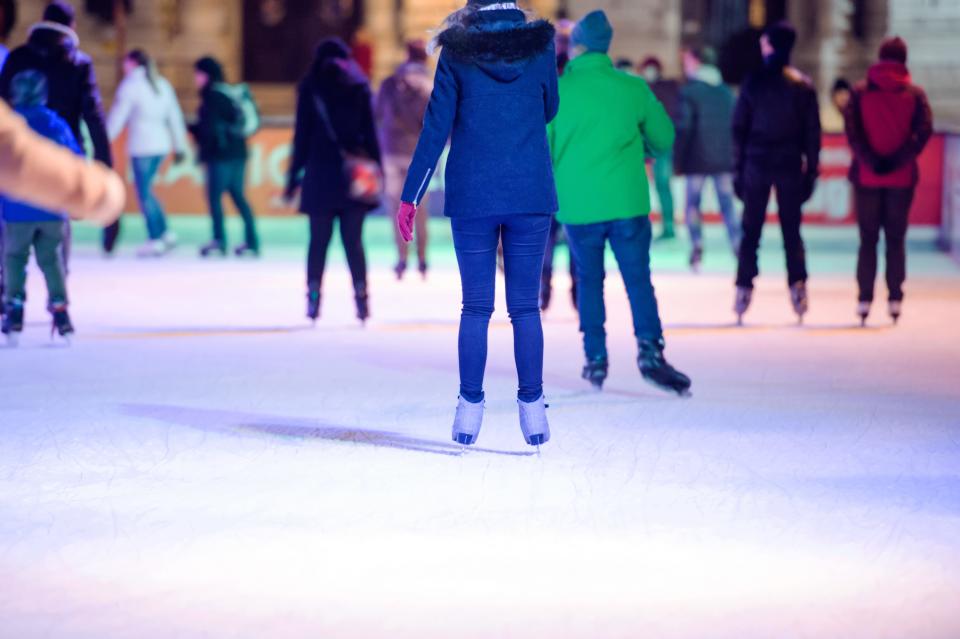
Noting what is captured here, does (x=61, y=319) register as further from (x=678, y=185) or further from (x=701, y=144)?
(x=678, y=185)

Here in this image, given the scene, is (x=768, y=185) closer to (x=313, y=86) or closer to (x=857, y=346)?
(x=857, y=346)

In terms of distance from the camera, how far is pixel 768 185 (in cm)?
1136

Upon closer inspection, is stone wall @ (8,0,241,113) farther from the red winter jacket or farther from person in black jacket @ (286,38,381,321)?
the red winter jacket

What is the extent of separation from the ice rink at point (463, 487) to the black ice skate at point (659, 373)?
4.8 inches

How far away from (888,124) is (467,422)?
513 cm

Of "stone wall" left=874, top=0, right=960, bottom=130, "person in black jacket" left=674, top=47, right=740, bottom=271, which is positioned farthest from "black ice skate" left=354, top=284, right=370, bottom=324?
"stone wall" left=874, top=0, right=960, bottom=130

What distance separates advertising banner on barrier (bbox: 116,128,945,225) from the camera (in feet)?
63.3

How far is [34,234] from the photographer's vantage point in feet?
34.1

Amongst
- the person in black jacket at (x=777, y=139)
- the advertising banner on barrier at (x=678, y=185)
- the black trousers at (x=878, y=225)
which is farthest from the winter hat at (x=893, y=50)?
the advertising banner on barrier at (x=678, y=185)

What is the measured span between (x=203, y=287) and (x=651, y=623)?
33.3 feet

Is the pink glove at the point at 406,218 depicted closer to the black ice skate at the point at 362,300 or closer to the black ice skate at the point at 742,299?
the black ice skate at the point at 362,300

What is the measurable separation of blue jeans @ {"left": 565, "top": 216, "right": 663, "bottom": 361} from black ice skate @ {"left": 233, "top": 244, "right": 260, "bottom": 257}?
8526mm

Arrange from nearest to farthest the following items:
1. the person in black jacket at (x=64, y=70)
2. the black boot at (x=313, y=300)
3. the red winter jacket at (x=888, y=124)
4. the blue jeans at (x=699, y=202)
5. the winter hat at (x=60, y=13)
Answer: the person in black jacket at (x=64, y=70) < the winter hat at (x=60, y=13) < the red winter jacket at (x=888, y=124) < the black boot at (x=313, y=300) < the blue jeans at (x=699, y=202)

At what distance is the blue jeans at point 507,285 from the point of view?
7.29 metres
